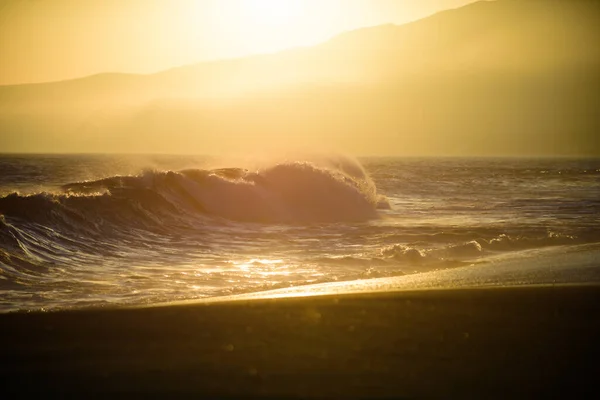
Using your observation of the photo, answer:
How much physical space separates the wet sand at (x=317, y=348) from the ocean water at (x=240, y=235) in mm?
1617

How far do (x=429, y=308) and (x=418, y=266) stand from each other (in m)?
4.61

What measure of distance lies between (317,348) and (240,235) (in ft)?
38.0

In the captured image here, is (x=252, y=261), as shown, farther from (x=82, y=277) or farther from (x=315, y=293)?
(x=315, y=293)

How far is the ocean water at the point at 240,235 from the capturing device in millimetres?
10664

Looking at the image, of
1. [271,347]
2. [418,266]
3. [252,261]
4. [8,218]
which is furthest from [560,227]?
[271,347]

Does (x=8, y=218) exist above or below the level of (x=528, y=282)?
above

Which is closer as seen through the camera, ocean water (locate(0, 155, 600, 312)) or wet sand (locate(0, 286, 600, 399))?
wet sand (locate(0, 286, 600, 399))

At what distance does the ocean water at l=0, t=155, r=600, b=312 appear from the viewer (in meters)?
10.7

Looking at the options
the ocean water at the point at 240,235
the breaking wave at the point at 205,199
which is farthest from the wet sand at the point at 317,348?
the breaking wave at the point at 205,199

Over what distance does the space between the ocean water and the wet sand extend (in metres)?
1.62

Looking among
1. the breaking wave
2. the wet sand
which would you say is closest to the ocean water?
the breaking wave

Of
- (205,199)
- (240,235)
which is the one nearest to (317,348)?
(240,235)

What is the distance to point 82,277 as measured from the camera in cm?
1099

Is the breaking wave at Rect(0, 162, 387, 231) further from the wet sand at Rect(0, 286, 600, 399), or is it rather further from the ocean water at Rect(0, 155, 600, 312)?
the wet sand at Rect(0, 286, 600, 399)
